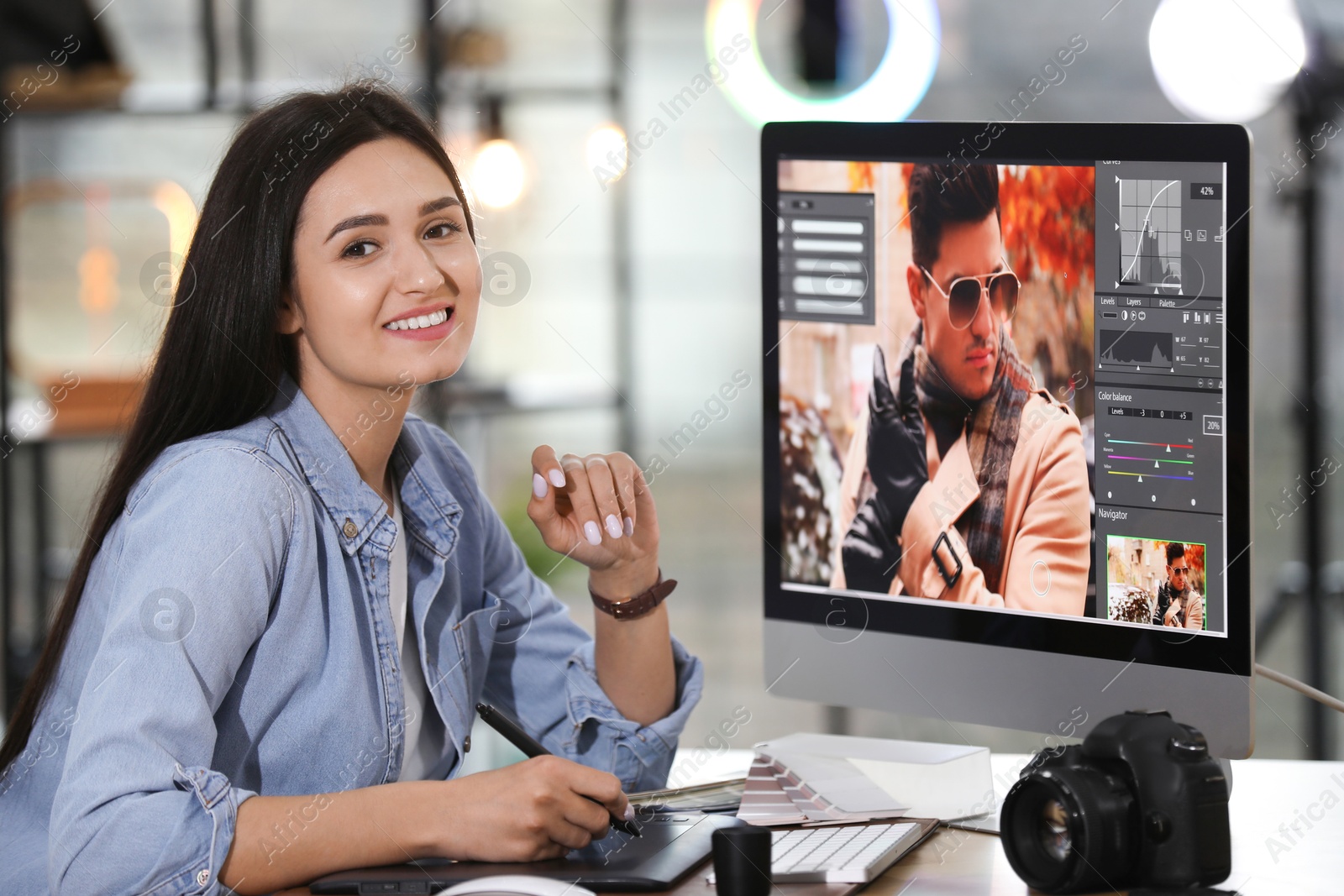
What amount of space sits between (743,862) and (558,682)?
55 cm

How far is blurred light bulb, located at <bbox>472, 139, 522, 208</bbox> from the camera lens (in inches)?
125

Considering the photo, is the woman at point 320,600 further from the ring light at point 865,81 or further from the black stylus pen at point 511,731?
the ring light at point 865,81

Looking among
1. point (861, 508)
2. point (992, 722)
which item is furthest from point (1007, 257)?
point (992, 722)

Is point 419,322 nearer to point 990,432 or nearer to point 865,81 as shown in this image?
point 990,432

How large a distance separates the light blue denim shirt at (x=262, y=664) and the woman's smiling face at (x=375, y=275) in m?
0.08

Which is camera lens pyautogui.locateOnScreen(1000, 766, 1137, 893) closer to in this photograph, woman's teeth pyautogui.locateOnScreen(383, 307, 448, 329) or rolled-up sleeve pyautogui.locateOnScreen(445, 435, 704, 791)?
rolled-up sleeve pyautogui.locateOnScreen(445, 435, 704, 791)

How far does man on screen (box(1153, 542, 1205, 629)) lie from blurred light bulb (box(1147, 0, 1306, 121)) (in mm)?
1392

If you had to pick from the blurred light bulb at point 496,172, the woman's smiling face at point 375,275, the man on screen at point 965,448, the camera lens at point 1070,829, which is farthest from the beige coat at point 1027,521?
the blurred light bulb at point 496,172

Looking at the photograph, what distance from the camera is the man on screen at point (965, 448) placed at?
1.11 metres

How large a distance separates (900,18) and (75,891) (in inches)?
116

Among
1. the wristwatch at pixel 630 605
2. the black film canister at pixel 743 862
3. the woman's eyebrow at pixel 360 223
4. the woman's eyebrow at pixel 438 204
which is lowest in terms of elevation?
the black film canister at pixel 743 862

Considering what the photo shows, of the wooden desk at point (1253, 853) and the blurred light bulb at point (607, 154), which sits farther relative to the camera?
the blurred light bulb at point (607, 154)

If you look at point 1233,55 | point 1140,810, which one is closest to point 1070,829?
point 1140,810

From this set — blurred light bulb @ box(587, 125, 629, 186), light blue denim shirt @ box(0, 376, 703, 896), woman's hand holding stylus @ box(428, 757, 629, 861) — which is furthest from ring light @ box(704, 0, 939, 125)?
woman's hand holding stylus @ box(428, 757, 629, 861)
